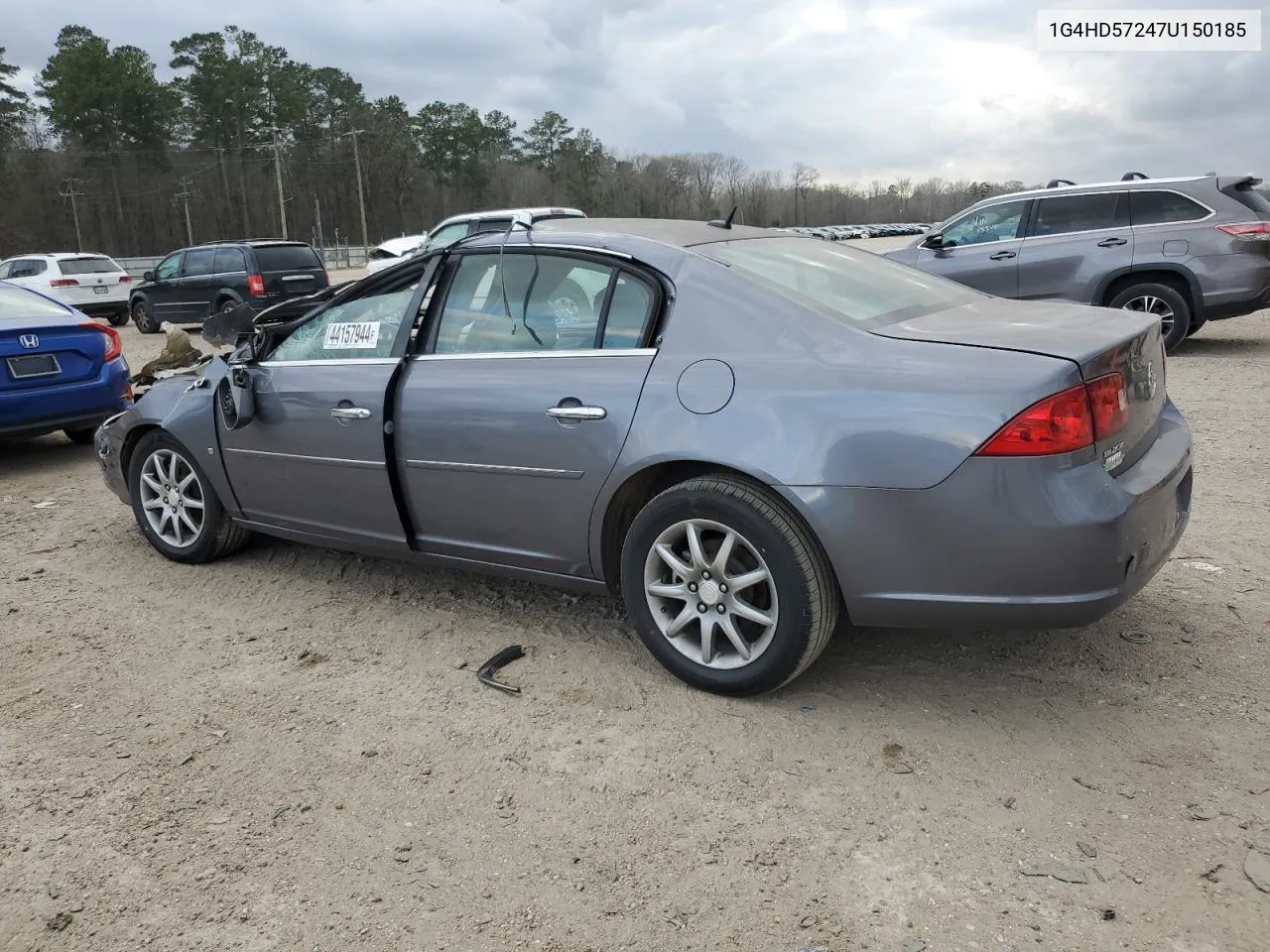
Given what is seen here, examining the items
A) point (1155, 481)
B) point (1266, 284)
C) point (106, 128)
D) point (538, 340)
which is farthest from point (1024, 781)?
point (106, 128)

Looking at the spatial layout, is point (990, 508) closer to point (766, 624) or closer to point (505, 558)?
point (766, 624)

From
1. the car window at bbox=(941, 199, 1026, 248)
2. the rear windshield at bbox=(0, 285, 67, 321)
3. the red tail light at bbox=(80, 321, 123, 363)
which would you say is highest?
the car window at bbox=(941, 199, 1026, 248)

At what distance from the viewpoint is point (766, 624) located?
123 inches

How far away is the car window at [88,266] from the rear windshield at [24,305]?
44.8 ft

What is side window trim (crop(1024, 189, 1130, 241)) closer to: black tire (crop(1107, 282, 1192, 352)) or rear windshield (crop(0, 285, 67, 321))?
black tire (crop(1107, 282, 1192, 352))

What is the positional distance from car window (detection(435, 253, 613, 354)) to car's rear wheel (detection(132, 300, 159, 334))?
668 inches

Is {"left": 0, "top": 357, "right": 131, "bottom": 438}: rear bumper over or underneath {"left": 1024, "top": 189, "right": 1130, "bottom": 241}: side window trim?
underneath

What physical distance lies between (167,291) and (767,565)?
17855 mm

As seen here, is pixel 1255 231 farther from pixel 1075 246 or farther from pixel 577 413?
pixel 577 413

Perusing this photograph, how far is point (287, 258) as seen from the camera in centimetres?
1711

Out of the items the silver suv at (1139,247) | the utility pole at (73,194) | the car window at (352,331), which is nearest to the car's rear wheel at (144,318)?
the silver suv at (1139,247)

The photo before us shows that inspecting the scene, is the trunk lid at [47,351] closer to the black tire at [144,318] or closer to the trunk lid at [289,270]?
the trunk lid at [289,270]

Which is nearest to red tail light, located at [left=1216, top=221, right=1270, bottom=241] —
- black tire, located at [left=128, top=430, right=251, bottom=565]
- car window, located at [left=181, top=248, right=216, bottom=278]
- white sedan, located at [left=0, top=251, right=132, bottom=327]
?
black tire, located at [left=128, top=430, right=251, bottom=565]

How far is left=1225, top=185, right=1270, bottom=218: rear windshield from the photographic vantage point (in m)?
9.41
